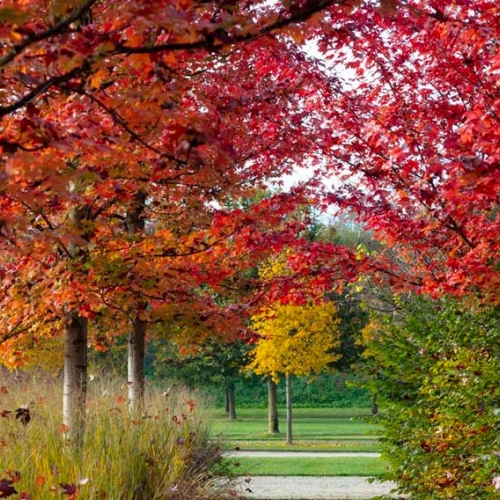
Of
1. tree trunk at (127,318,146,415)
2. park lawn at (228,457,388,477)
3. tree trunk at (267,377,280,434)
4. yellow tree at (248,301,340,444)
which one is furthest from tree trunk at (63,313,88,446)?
tree trunk at (267,377,280,434)

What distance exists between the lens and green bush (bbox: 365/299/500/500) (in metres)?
5.99

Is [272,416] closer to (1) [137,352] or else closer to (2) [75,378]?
(1) [137,352]

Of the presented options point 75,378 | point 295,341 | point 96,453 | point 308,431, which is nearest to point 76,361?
point 75,378

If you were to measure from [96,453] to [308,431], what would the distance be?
877 inches

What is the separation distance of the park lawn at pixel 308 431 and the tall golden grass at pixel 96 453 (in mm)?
2875

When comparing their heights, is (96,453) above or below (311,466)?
above

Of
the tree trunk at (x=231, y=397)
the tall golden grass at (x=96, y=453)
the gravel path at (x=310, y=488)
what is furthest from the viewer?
the tree trunk at (x=231, y=397)

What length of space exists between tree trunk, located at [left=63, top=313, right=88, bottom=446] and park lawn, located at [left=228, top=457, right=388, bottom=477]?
4.80m

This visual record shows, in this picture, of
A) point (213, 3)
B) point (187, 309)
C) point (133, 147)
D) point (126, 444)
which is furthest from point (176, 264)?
point (213, 3)

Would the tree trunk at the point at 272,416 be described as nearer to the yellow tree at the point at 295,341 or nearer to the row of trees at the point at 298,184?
the yellow tree at the point at 295,341

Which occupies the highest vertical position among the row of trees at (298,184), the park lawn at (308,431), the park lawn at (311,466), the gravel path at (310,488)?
the row of trees at (298,184)

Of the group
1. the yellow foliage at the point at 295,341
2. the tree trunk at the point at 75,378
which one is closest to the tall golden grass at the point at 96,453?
the tree trunk at the point at 75,378

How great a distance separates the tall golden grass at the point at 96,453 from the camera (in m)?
5.49

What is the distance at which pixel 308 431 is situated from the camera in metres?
27.6
